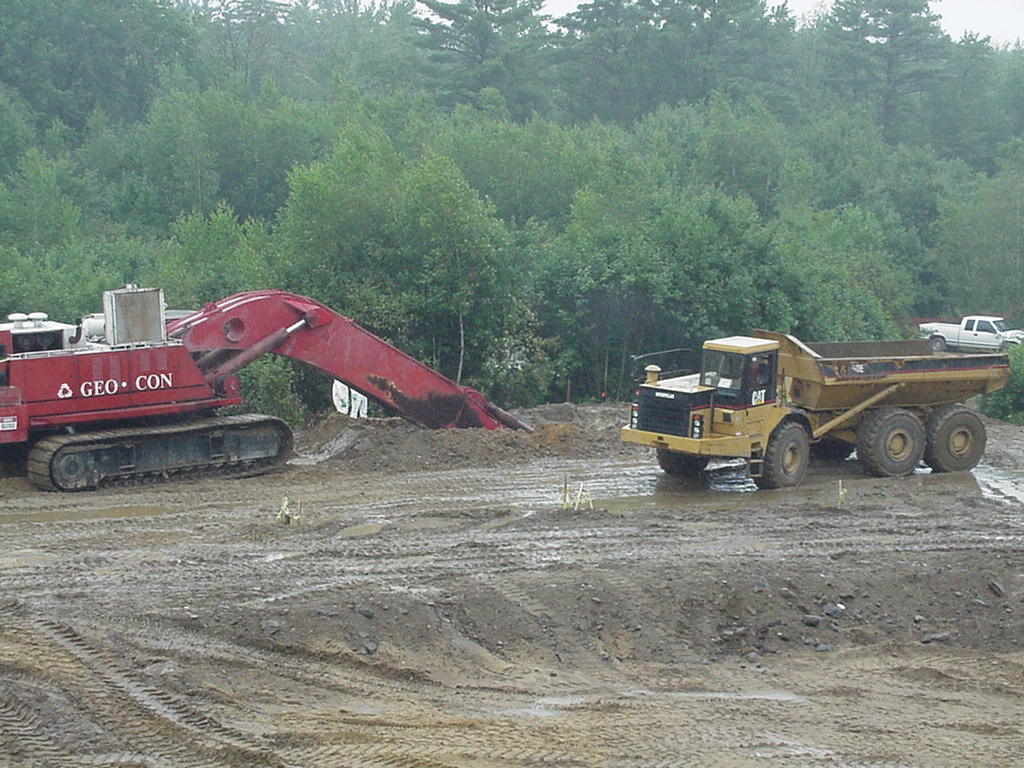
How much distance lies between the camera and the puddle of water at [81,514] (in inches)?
574

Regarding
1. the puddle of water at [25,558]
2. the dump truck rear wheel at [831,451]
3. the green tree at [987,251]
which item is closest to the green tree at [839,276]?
the green tree at [987,251]

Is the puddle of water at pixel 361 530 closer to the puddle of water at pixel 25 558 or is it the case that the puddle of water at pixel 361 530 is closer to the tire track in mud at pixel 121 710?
the puddle of water at pixel 25 558

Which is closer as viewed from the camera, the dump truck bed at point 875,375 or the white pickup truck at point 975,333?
the dump truck bed at point 875,375

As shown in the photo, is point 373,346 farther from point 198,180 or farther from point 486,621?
point 198,180

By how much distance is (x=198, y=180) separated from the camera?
149 ft

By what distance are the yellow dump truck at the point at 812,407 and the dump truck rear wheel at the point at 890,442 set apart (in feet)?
0.05

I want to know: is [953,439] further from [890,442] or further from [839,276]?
[839,276]

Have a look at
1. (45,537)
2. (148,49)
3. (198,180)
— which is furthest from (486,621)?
(148,49)

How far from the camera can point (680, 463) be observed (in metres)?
17.7

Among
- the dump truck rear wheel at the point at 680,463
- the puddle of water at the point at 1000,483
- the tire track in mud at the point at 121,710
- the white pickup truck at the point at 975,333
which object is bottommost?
the tire track in mud at the point at 121,710

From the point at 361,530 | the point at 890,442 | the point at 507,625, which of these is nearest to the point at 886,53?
the point at 890,442

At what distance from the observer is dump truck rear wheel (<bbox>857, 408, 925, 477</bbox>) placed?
704 inches

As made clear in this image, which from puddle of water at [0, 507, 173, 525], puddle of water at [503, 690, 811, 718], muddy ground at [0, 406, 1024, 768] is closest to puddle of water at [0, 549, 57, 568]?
muddy ground at [0, 406, 1024, 768]

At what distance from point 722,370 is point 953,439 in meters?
4.32
